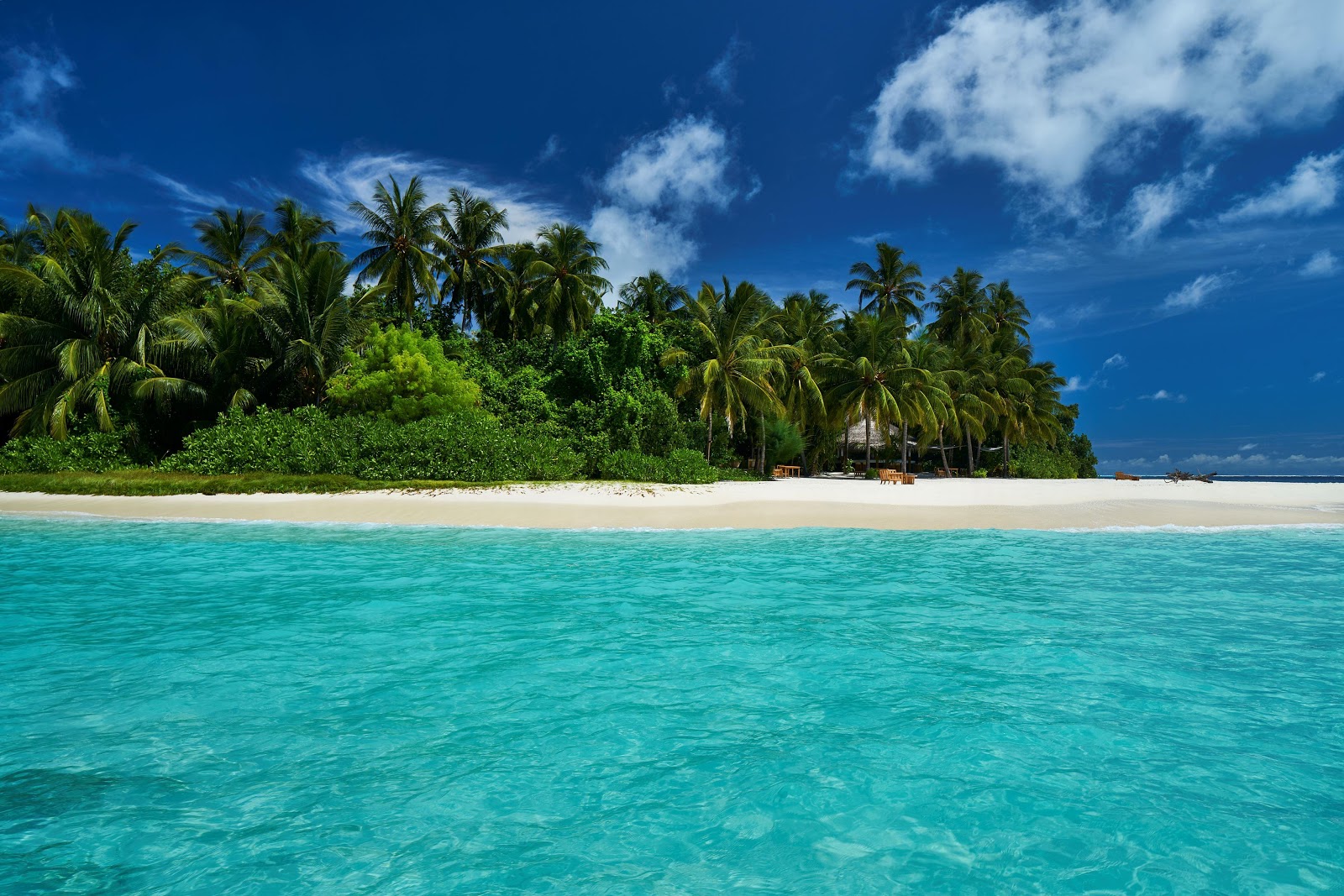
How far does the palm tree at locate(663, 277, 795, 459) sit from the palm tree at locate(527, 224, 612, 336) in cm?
775

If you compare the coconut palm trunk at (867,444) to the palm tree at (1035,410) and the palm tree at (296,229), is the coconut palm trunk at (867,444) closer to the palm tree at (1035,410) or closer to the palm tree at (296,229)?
the palm tree at (1035,410)

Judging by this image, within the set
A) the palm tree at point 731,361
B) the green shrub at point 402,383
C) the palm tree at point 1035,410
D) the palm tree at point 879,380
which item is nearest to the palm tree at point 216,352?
the green shrub at point 402,383

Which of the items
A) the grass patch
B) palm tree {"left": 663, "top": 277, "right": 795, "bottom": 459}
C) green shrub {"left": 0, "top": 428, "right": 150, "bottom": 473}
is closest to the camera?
Result: the grass patch

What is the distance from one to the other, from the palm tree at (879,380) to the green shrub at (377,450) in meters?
17.0

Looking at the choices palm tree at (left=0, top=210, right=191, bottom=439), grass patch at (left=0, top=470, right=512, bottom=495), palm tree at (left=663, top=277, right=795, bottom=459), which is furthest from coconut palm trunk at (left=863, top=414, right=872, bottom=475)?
palm tree at (left=0, top=210, right=191, bottom=439)

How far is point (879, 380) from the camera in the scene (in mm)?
35844

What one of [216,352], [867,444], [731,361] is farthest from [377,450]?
[867,444]

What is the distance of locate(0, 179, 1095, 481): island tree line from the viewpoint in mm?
24422

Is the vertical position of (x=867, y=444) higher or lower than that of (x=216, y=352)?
lower

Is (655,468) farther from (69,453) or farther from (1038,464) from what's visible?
(1038,464)

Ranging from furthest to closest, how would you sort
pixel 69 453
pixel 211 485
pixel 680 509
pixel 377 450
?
pixel 69 453 → pixel 377 450 → pixel 211 485 → pixel 680 509

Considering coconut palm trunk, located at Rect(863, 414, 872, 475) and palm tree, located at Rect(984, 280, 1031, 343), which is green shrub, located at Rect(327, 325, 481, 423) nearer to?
coconut palm trunk, located at Rect(863, 414, 872, 475)

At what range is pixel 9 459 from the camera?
24.2 meters

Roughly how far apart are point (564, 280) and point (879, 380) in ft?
56.6
